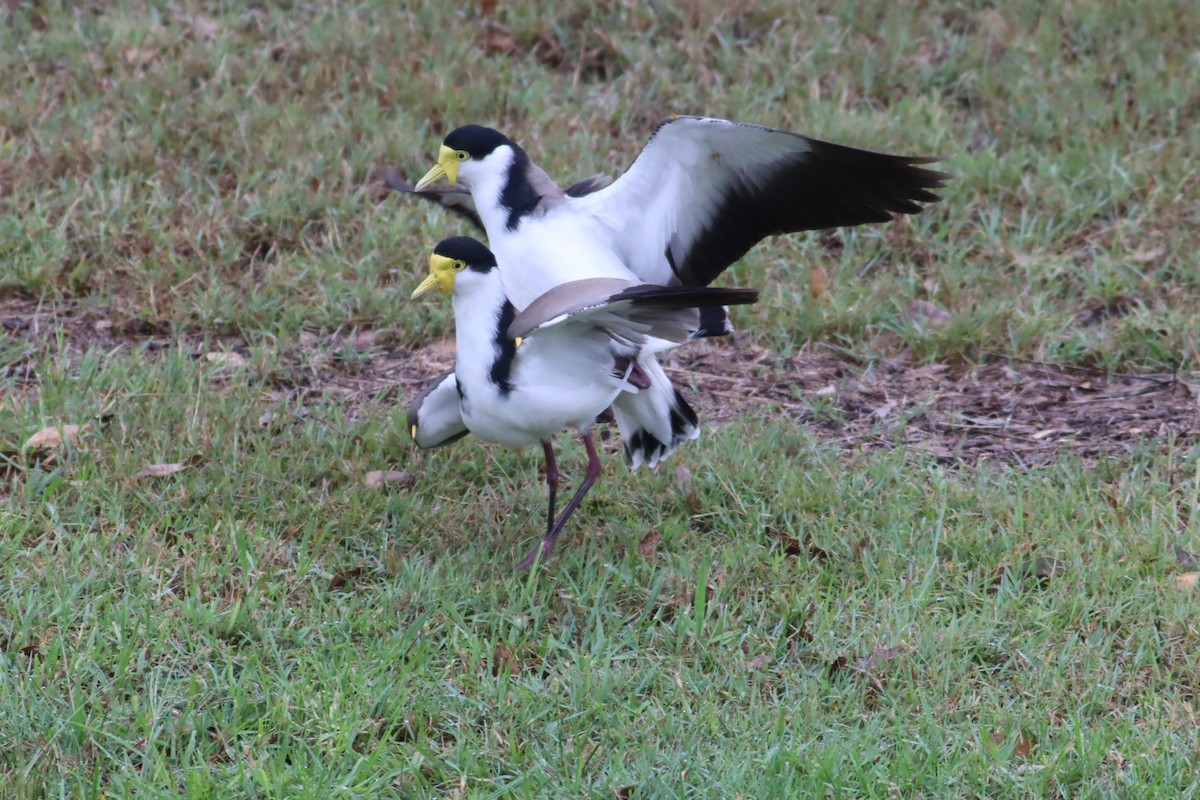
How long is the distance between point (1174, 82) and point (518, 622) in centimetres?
457

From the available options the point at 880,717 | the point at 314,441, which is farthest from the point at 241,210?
the point at 880,717

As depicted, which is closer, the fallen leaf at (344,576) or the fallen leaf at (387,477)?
the fallen leaf at (344,576)

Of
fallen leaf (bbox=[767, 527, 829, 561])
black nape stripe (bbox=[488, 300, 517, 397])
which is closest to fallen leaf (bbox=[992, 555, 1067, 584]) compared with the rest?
fallen leaf (bbox=[767, 527, 829, 561])

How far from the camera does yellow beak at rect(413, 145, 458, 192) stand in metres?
4.53

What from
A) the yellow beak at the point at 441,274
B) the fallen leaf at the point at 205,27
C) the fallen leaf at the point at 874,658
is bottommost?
the fallen leaf at the point at 874,658

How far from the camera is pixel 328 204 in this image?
19.3ft

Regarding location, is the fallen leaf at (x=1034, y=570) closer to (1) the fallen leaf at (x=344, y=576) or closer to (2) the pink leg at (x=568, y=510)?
(2) the pink leg at (x=568, y=510)

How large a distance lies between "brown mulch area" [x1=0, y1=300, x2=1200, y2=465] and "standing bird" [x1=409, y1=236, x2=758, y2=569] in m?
0.97

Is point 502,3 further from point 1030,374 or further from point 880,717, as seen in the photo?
point 880,717

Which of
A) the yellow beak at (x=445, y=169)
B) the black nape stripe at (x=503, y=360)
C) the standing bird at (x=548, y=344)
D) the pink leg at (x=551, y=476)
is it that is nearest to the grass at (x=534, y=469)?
the pink leg at (x=551, y=476)

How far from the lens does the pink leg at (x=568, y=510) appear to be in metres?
4.07

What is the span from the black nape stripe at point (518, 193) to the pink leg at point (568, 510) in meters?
0.70

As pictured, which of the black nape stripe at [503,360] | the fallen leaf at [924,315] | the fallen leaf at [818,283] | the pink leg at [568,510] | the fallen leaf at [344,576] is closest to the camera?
the black nape stripe at [503,360]

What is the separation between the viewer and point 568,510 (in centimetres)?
417
